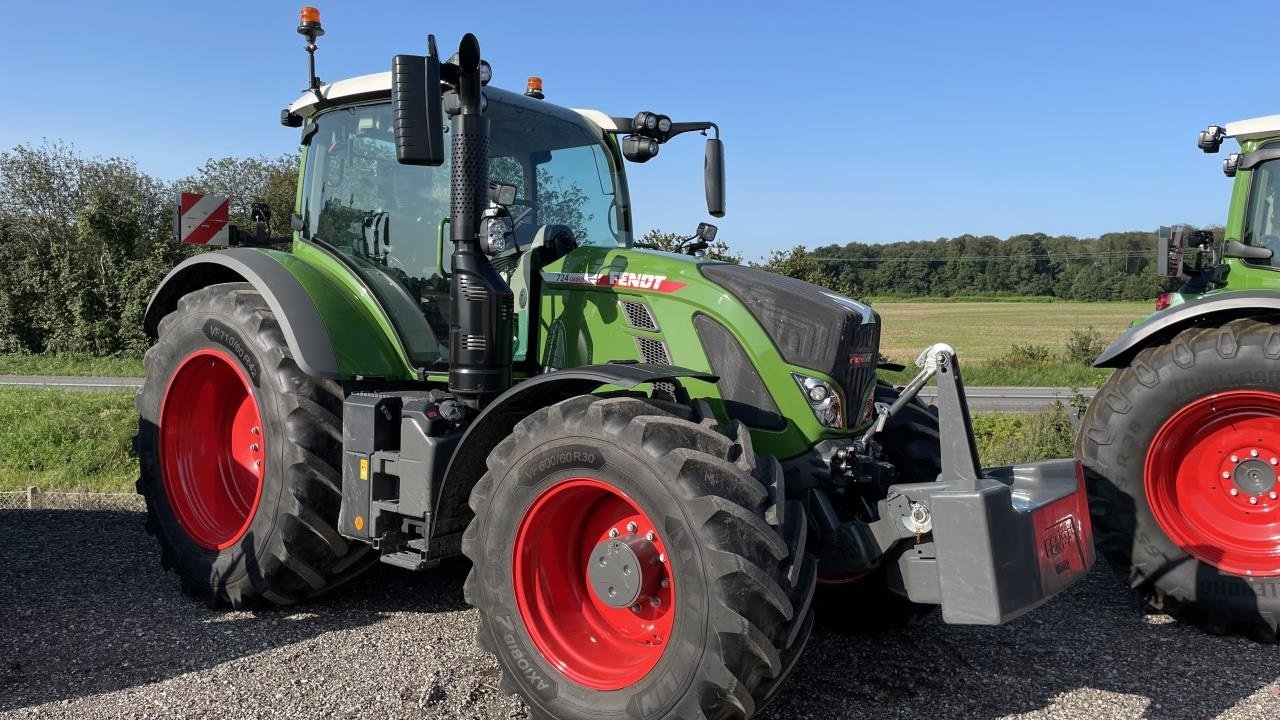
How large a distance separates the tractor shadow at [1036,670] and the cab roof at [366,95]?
2.80 metres

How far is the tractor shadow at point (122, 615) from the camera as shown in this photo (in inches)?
154

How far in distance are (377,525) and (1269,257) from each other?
555 centimetres

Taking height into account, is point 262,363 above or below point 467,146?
below

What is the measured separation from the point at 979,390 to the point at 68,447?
14872mm

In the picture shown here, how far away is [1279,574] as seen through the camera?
177 inches

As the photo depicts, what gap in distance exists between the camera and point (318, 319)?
15.0ft

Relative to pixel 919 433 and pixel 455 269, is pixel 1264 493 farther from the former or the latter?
pixel 455 269

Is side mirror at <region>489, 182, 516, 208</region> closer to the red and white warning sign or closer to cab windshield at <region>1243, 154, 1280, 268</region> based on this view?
the red and white warning sign

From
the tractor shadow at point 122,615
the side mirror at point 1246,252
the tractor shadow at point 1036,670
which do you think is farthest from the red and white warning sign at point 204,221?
the side mirror at point 1246,252

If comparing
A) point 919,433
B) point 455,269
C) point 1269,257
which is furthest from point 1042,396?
point 455,269

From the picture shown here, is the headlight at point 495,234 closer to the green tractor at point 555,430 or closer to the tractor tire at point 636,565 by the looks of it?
the green tractor at point 555,430

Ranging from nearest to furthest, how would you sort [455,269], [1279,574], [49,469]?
[455,269] < [1279,574] < [49,469]

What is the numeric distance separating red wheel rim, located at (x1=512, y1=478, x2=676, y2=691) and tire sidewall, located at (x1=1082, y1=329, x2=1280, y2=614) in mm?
2609

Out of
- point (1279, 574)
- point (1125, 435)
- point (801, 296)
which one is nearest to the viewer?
point (801, 296)
